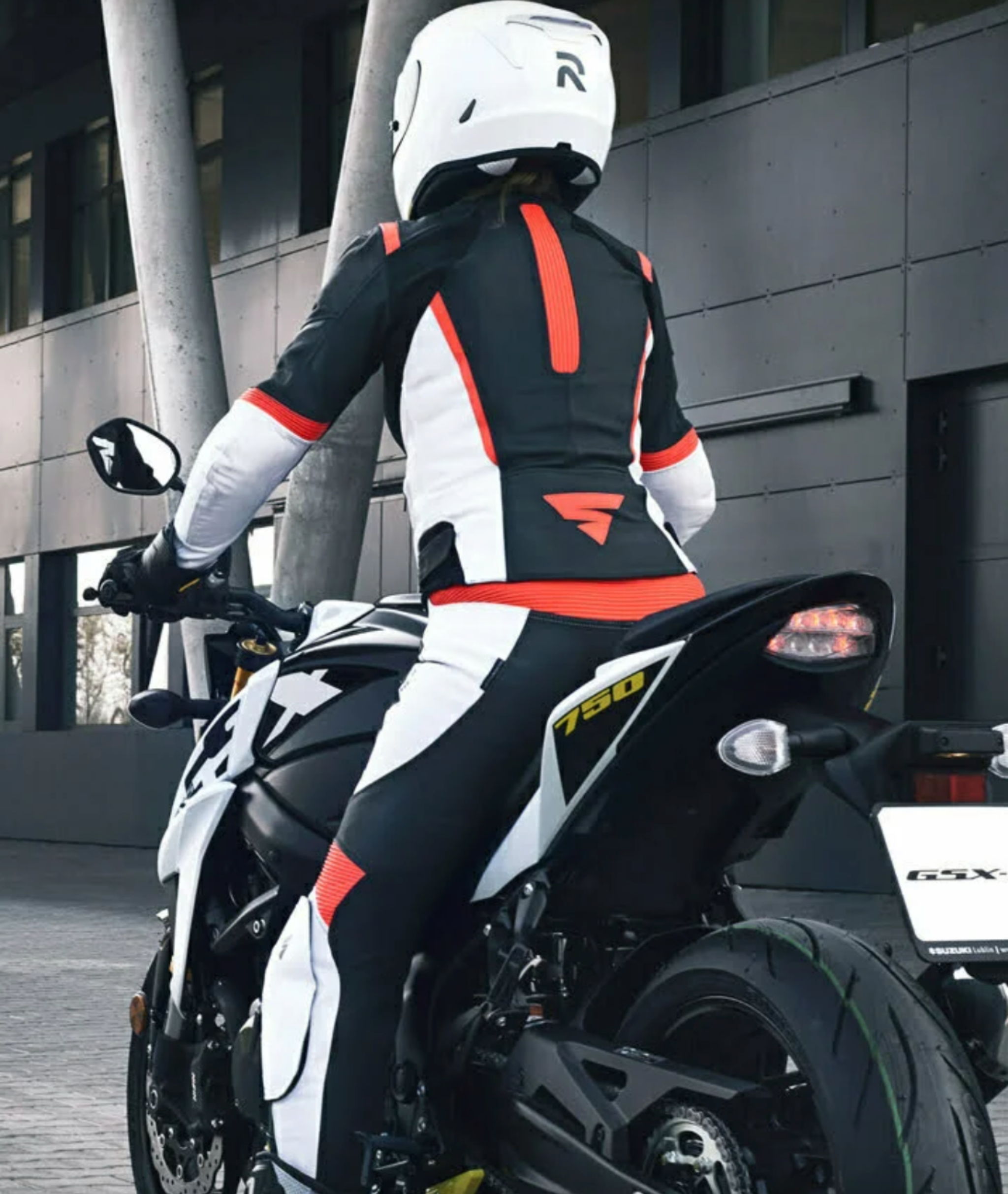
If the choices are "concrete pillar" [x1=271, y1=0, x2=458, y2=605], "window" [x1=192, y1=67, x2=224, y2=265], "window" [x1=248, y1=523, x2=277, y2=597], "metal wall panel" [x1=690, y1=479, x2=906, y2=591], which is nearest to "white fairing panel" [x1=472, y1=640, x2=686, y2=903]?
"concrete pillar" [x1=271, y1=0, x2=458, y2=605]

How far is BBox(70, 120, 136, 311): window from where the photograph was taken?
2297cm

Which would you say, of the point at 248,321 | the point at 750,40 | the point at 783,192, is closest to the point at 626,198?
the point at 750,40

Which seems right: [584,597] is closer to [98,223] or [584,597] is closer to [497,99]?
[497,99]

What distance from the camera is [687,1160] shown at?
2842mm

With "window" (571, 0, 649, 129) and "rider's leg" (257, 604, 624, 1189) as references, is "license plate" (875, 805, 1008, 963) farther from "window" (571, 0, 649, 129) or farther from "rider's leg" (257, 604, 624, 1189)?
"window" (571, 0, 649, 129)

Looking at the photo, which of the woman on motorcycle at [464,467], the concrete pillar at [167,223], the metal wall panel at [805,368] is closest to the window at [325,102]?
the concrete pillar at [167,223]

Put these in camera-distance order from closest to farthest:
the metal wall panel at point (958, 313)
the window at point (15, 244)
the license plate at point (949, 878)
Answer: the license plate at point (949, 878), the metal wall panel at point (958, 313), the window at point (15, 244)

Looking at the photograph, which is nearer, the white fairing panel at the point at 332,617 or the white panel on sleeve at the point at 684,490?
the white fairing panel at the point at 332,617

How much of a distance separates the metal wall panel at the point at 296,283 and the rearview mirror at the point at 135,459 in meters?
15.1

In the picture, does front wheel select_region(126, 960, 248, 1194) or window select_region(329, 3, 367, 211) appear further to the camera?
window select_region(329, 3, 367, 211)

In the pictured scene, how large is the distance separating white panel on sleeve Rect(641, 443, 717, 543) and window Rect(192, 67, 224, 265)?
681 inches

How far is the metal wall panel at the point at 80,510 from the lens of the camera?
22266mm

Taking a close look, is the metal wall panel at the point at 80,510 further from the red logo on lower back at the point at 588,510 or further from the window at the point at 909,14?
the red logo on lower back at the point at 588,510

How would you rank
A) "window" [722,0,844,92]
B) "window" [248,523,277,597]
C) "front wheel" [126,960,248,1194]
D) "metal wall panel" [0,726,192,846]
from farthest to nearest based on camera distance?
"metal wall panel" [0,726,192,846] < "window" [248,523,277,597] < "window" [722,0,844,92] < "front wheel" [126,960,248,1194]
